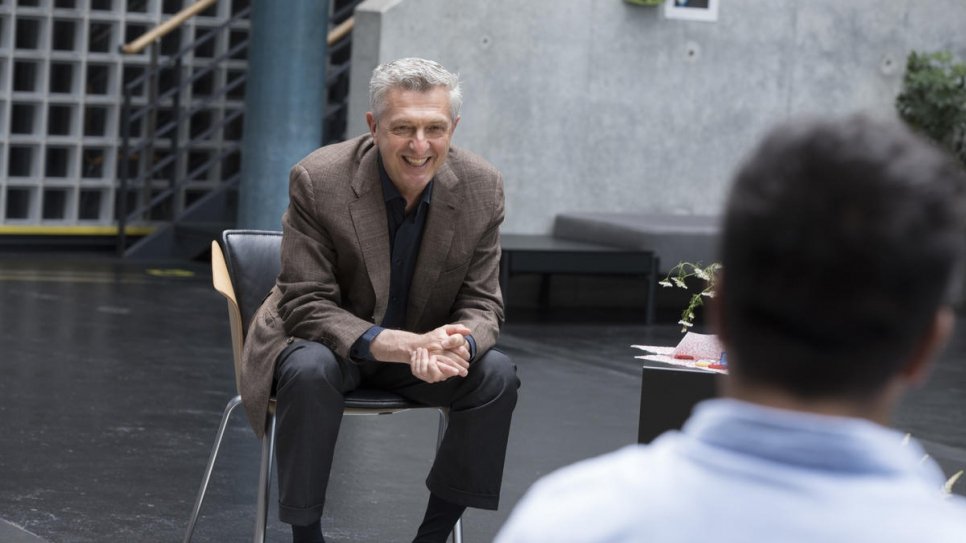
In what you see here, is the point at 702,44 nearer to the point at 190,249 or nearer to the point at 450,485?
the point at 190,249

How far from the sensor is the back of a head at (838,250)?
2.75 feet

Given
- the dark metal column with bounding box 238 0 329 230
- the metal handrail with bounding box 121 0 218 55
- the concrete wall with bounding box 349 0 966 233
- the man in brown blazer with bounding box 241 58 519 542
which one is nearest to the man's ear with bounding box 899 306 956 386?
the man in brown blazer with bounding box 241 58 519 542

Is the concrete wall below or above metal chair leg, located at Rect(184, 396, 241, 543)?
above

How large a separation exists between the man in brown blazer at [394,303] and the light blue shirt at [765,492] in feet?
6.49

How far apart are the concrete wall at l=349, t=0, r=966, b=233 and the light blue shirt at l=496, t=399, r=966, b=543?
7.05 metres

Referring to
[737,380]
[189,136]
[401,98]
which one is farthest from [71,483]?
[189,136]

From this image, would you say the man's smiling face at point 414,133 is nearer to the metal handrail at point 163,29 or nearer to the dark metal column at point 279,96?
the dark metal column at point 279,96

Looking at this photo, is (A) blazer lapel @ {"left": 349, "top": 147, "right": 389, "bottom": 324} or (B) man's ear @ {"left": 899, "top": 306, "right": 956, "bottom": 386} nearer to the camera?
(B) man's ear @ {"left": 899, "top": 306, "right": 956, "bottom": 386}

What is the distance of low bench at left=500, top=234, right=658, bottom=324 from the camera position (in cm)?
743

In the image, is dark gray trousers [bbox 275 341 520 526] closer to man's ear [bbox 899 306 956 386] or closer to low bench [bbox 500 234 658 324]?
man's ear [bbox 899 306 956 386]

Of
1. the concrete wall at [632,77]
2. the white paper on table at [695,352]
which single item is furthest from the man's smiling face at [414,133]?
the concrete wall at [632,77]

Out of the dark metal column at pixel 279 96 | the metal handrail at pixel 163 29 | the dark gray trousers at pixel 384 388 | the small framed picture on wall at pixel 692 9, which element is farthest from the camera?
the metal handrail at pixel 163 29

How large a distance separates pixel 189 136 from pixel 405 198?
267 inches

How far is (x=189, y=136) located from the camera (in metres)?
9.66
